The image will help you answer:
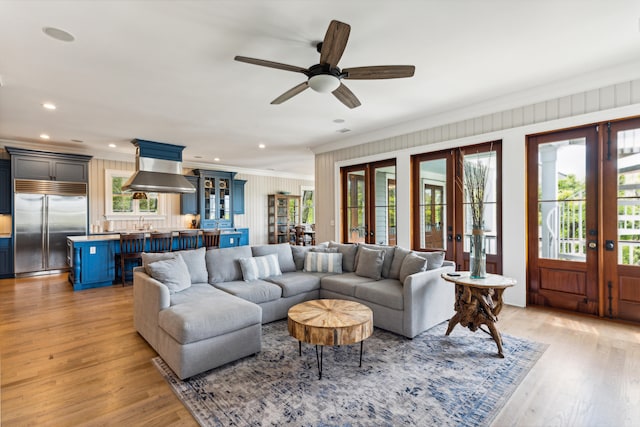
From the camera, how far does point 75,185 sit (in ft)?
22.0

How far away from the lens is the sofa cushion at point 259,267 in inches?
151

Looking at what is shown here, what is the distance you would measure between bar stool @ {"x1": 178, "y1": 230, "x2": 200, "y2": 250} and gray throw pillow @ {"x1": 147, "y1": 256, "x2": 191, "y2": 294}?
2989 millimetres

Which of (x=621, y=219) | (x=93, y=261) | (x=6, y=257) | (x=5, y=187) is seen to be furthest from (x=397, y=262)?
(x=5, y=187)

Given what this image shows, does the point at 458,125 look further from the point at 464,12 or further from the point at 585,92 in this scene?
the point at 464,12

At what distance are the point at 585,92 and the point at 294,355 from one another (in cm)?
443

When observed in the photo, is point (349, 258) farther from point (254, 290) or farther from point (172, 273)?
point (172, 273)

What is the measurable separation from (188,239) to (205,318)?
4.23 m

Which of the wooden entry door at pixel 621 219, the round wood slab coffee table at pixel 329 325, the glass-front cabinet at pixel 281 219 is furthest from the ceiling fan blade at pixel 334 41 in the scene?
the glass-front cabinet at pixel 281 219

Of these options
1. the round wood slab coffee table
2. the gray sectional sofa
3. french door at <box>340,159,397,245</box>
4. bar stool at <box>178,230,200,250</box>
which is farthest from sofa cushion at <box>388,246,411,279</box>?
bar stool at <box>178,230,200,250</box>

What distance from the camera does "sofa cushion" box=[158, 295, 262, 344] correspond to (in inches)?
93.2

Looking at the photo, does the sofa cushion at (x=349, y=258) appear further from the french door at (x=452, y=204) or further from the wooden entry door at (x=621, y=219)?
the wooden entry door at (x=621, y=219)

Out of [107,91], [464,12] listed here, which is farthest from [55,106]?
[464,12]

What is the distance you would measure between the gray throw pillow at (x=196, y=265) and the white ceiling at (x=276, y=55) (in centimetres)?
203

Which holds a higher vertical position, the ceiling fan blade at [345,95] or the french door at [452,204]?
the ceiling fan blade at [345,95]
